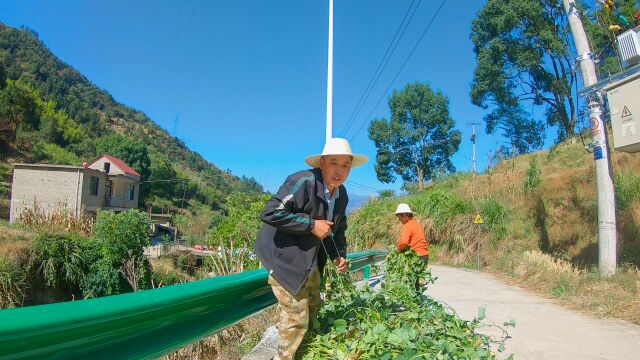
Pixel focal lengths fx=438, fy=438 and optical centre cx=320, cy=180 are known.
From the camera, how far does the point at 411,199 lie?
23.0 metres

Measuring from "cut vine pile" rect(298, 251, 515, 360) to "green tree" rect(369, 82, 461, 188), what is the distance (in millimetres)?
42597

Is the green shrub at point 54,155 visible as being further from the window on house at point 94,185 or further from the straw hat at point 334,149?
the straw hat at point 334,149

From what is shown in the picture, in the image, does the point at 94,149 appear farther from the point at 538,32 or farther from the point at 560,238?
the point at 560,238

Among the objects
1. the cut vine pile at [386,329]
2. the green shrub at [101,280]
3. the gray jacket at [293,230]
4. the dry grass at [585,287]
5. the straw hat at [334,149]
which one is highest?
the straw hat at [334,149]

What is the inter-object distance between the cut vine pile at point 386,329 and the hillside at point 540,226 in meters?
5.37

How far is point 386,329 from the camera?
9.50 ft

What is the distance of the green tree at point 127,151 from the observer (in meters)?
83.7

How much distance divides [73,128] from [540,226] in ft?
325

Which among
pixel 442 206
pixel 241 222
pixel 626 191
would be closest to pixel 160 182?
pixel 442 206

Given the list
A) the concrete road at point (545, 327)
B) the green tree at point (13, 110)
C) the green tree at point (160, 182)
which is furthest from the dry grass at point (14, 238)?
the green tree at point (160, 182)

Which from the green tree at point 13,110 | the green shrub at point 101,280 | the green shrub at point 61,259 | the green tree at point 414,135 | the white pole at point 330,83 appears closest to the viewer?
the white pole at point 330,83

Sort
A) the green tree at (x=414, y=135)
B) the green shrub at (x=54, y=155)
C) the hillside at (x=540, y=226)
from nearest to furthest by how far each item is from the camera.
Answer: the hillside at (x=540, y=226)
the green tree at (x=414, y=135)
the green shrub at (x=54, y=155)

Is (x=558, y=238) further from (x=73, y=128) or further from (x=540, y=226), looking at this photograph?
(x=73, y=128)

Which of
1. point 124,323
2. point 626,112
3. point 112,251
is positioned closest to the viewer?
point 124,323
